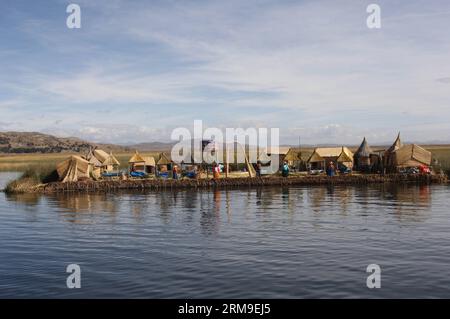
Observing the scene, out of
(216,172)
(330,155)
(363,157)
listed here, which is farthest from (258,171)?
(363,157)

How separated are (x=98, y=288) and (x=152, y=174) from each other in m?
38.0

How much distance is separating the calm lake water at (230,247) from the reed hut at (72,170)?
33.4ft

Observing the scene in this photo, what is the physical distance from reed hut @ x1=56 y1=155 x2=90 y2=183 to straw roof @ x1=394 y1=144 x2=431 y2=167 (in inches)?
1186

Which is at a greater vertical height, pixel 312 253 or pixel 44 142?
pixel 44 142

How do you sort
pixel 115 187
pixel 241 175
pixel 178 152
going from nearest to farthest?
pixel 115 187 < pixel 241 175 < pixel 178 152

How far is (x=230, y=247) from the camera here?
22.6 m

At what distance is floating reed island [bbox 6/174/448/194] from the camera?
48.5 meters

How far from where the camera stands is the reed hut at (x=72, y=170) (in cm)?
4981

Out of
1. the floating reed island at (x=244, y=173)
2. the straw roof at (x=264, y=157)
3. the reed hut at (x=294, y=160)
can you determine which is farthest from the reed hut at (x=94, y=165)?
the reed hut at (x=294, y=160)

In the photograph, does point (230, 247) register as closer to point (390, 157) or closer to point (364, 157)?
point (390, 157)

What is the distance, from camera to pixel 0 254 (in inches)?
888

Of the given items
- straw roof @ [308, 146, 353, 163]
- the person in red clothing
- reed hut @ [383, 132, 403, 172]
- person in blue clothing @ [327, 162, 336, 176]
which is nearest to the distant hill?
the person in red clothing

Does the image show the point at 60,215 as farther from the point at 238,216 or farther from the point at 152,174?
the point at 152,174
